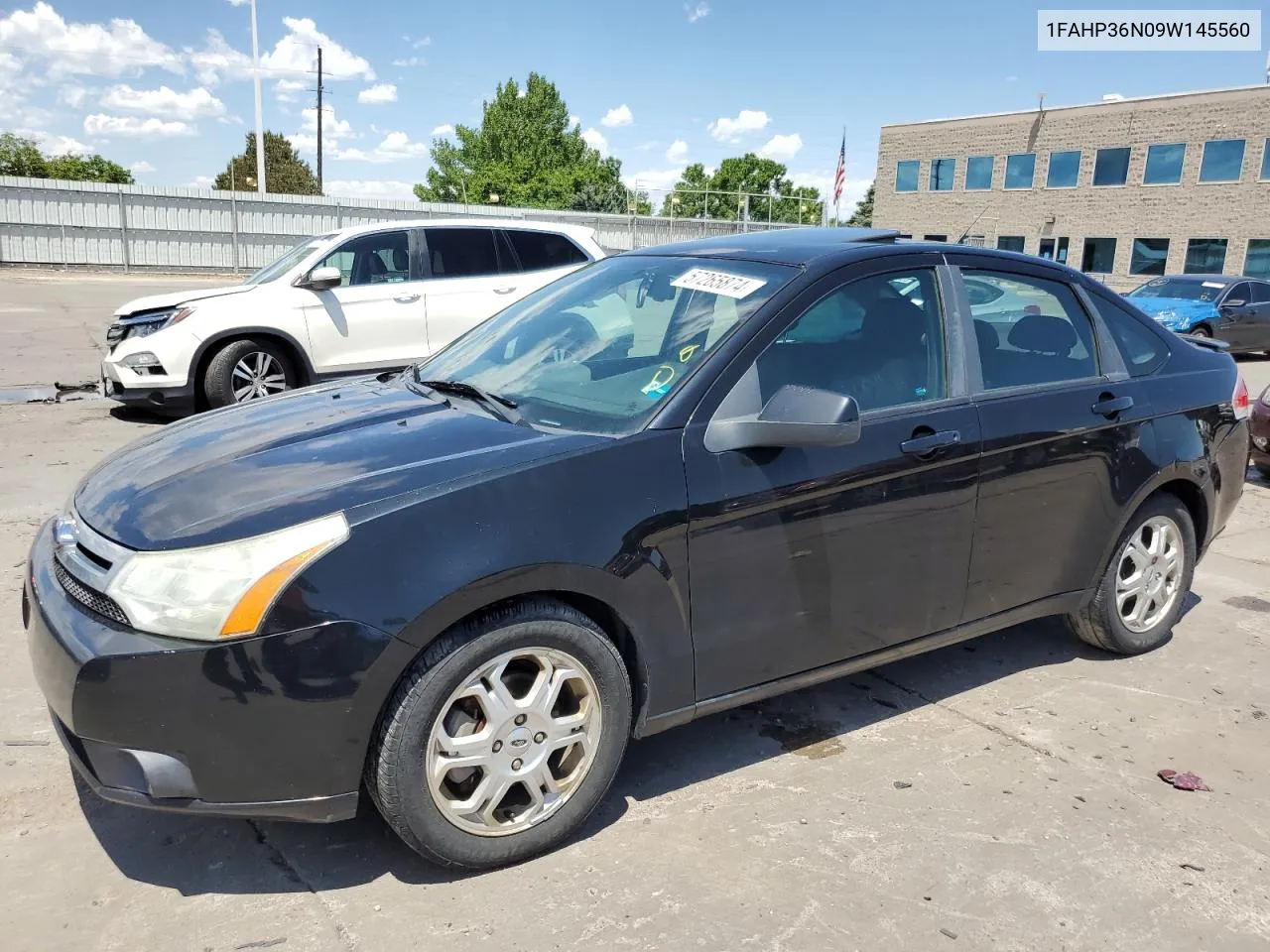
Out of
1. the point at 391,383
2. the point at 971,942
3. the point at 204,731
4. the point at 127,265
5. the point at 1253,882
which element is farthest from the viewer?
the point at 127,265

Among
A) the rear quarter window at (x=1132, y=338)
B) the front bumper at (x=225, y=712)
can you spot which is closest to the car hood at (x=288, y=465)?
the front bumper at (x=225, y=712)

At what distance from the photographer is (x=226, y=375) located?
8289 millimetres

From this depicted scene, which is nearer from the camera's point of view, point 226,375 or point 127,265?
point 226,375

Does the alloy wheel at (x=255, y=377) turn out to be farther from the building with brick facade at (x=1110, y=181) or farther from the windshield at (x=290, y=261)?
the building with brick facade at (x=1110, y=181)

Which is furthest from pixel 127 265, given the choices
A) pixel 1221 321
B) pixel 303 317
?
pixel 1221 321

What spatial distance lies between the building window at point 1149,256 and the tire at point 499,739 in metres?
39.9

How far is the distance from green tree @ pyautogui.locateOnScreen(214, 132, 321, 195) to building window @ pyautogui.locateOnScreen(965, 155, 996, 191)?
52846mm

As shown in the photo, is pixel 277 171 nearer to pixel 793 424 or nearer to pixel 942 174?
pixel 942 174

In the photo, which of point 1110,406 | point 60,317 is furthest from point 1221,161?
point 1110,406

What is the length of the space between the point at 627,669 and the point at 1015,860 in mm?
1250

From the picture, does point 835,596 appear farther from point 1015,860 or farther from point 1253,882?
point 1253,882

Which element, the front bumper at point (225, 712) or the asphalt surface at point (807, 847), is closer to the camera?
the front bumper at point (225, 712)

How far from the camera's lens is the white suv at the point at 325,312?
821cm

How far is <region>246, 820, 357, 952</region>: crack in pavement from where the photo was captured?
2.39 meters
